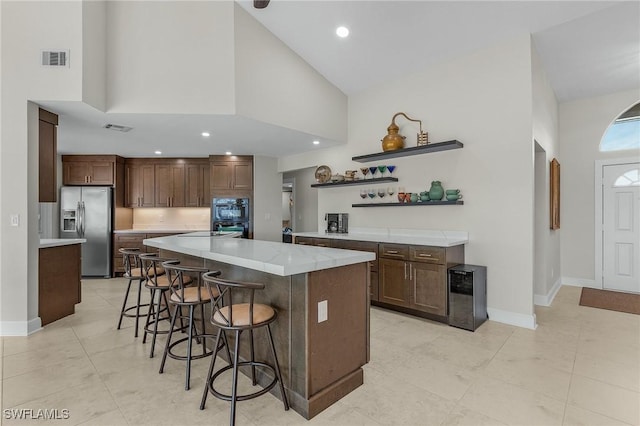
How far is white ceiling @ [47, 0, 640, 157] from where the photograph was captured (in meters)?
3.31

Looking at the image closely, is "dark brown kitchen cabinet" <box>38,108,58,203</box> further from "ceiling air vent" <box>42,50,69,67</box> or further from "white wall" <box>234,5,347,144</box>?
"white wall" <box>234,5,347,144</box>

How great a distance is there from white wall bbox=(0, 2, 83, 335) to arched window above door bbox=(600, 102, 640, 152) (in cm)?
731

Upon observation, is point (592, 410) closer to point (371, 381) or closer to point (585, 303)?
point (371, 381)

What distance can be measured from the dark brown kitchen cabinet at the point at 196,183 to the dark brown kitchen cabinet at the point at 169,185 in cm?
11

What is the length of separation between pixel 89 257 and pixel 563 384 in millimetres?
7342

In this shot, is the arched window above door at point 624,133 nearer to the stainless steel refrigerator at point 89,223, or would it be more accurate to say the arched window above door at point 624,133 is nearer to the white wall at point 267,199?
the white wall at point 267,199

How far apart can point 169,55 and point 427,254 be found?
3728 millimetres

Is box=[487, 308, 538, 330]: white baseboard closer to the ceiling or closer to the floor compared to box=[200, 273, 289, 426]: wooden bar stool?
closer to the floor

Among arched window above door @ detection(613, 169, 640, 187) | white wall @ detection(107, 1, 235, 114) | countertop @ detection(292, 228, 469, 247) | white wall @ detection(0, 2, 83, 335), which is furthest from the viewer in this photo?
arched window above door @ detection(613, 169, 640, 187)

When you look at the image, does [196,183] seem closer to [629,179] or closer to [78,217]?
[78,217]

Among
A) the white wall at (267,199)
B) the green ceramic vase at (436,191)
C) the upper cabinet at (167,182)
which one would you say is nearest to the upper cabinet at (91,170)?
the upper cabinet at (167,182)

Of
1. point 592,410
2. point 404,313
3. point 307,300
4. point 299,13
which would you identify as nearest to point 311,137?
point 299,13

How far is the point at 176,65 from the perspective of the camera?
12.0ft

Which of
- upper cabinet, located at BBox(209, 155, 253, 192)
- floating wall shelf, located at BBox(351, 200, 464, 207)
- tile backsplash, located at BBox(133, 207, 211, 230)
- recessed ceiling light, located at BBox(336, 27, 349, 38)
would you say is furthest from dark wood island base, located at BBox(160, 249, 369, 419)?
tile backsplash, located at BBox(133, 207, 211, 230)
